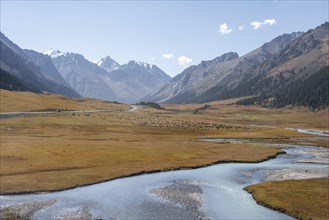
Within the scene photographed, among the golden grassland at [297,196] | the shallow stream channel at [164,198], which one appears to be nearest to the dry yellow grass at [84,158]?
the shallow stream channel at [164,198]

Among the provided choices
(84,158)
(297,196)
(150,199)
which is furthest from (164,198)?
(84,158)

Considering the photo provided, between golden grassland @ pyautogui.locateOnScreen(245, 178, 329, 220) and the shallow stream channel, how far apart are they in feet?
5.02

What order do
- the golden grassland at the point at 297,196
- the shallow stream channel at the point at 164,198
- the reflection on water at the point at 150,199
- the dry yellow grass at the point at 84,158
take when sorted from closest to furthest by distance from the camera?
the shallow stream channel at the point at 164,198, the reflection on water at the point at 150,199, the golden grassland at the point at 297,196, the dry yellow grass at the point at 84,158

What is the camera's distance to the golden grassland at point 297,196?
158ft

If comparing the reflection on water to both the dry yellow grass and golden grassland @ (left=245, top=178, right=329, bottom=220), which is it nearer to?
golden grassland @ (left=245, top=178, right=329, bottom=220)

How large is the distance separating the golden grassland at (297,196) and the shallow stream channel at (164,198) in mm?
1529

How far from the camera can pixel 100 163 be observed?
77.5 metres

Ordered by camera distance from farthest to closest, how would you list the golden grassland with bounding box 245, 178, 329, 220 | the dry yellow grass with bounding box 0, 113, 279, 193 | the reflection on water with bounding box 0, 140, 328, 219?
the dry yellow grass with bounding box 0, 113, 279, 193, the golden grassland with bounding box 245, 178, 329, 220, the reflection on water with bounding box 0, 140, 328, 219

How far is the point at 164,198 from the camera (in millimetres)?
53906

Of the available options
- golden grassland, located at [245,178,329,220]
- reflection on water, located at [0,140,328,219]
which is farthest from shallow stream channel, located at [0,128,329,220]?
golden grassland, located at [245,178,329,220]

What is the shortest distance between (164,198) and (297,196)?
1888cm

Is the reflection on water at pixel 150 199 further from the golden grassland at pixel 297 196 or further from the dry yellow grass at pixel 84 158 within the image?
the dry yellow grass at pixel 84 158

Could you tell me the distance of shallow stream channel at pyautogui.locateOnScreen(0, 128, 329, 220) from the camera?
4662cm

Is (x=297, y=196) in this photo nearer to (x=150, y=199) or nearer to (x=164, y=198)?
(x=164, y=198)
